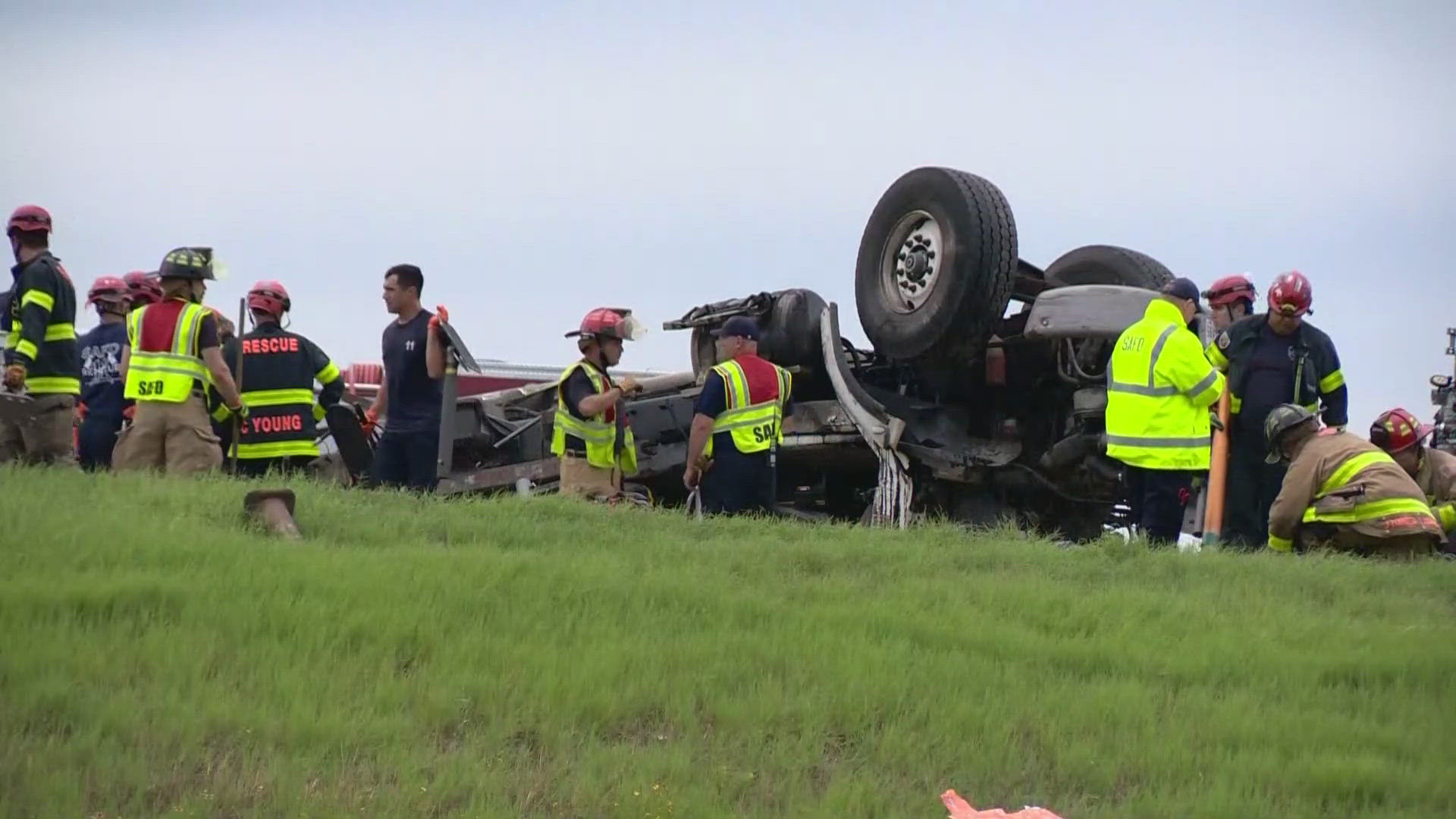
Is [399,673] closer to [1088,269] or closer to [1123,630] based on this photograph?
[1123,630]

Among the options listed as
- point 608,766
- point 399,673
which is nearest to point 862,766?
point 608,766

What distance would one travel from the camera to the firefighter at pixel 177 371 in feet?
29.4

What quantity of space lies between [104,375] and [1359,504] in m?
6.99

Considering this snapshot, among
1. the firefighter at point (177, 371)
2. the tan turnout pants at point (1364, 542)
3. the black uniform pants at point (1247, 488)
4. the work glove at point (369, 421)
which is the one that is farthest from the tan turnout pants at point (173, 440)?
the tan turnout pants at point (1364, 542)

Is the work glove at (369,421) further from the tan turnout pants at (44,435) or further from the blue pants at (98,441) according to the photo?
the tan turnout pants at (44,435)

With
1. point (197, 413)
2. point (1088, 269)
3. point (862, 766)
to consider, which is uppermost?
point (1088, 269)

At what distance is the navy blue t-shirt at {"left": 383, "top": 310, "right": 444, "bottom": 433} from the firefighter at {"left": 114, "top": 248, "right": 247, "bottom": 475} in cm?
99

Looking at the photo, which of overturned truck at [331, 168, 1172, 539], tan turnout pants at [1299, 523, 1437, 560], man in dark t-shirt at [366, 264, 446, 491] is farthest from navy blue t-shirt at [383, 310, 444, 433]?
tan turnout pants at [1299, 523, 1437, 560]

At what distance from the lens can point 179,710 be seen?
14.7 ft

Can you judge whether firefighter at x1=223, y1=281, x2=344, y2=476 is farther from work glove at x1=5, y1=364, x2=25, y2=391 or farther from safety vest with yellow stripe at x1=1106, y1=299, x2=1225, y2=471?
safety vest with yellow stripe at x1=1106, y1=299, x2=1225, y2=471

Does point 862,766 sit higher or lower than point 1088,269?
lower

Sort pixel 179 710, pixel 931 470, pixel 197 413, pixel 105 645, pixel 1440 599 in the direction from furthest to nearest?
pixel 931 470
pixel 197 413
pixel 1440 599
pixel 105 645
pixel 179 710

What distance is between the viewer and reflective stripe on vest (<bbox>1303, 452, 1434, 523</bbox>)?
8188 mm

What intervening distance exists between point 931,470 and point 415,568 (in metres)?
4.98
